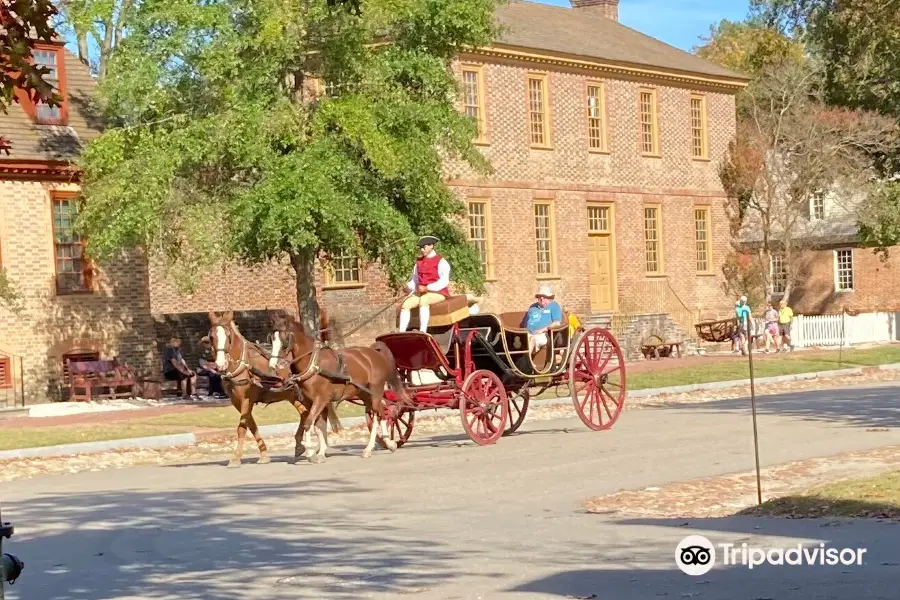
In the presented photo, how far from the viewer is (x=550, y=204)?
4797 centimetres

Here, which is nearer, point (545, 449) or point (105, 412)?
point (545, 449)

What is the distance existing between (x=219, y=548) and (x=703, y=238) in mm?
44278

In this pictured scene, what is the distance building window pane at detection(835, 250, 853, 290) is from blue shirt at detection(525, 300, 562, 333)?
41803 millimetres

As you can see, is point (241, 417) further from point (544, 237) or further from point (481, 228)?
point (544, 237)

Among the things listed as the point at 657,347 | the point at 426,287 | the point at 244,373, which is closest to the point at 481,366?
the point at 426,287

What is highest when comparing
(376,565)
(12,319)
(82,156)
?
(82,156)

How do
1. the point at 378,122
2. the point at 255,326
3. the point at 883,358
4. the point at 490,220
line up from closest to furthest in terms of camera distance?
the point at 378,122 → the point at 255,326 → the point at 883,358 → the point at 490,220

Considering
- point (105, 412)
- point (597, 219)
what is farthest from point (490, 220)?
point (105, 412)

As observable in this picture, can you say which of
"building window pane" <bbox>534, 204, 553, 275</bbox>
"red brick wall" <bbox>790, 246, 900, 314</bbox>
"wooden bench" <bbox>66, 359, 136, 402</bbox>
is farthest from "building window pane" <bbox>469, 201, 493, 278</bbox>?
"red brick wall" <bbox>790, 246, 900, 314</bbox>

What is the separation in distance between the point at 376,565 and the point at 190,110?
69.0ft

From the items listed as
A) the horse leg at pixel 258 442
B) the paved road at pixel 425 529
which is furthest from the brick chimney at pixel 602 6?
the horse leg at pixel 258 442

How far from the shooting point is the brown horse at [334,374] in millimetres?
19328

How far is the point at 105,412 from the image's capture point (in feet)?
100

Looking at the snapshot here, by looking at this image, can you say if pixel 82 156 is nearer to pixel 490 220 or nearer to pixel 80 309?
pixel 80 309
